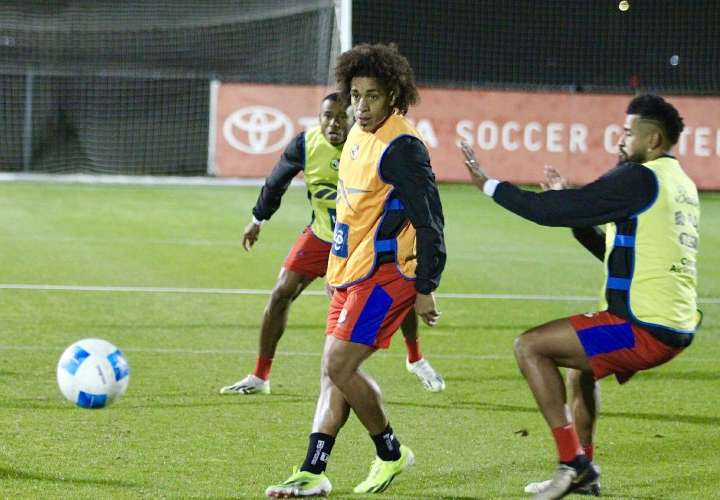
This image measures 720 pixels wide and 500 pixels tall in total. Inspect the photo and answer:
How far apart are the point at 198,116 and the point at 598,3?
11653mm

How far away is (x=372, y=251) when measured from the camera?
19.8 ft

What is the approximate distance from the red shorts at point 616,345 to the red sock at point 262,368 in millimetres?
3495

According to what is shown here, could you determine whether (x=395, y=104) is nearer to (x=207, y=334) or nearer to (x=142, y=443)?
(x=142, y=443)

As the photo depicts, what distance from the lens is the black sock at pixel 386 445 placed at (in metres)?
6.23

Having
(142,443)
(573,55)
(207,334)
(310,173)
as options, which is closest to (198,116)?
(573,55)

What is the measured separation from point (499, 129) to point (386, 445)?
22.6 metres

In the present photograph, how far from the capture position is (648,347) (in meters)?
5.76

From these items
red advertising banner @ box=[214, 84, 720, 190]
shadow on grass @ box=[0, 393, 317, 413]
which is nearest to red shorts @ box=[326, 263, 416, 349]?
shadow on grass @ box=[0, 393, 317, 413]

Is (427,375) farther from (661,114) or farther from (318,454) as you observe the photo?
(661,114)

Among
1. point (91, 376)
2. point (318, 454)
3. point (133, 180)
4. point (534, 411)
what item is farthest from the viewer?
point (133, 180)

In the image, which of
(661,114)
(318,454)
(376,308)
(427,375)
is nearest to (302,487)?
(318,454)

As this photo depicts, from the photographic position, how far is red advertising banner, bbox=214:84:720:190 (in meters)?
27.9

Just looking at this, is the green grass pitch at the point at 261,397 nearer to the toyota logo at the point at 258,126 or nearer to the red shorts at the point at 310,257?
the red shorts at the point at 310,257

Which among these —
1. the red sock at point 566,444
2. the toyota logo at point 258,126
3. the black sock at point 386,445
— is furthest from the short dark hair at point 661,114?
the toyota logo at point 258,126
